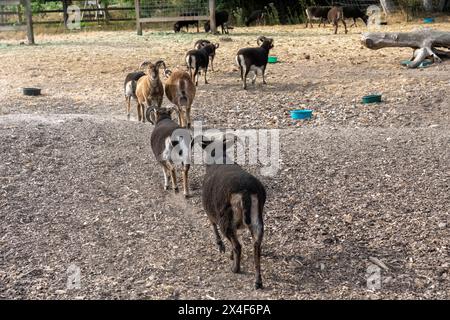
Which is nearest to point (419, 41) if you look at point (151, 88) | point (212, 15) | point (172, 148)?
point (151, 88)

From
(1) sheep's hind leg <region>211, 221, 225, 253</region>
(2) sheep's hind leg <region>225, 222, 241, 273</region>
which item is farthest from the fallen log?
(2) sheep's hind leg <region>225, 222, 241, 273</region>

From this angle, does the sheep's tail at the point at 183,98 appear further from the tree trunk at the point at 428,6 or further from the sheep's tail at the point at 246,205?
the tree trunk at the point at 428,6

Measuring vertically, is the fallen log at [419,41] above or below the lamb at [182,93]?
above

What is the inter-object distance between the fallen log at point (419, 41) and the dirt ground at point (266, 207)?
132cm

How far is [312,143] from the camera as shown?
864 cm

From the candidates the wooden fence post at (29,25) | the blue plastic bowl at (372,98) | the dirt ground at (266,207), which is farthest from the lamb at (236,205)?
the wooden fence post at (29,25)

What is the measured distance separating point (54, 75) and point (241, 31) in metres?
11.0

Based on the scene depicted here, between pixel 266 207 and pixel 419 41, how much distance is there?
8.70 metres

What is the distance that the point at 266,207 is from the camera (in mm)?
6855

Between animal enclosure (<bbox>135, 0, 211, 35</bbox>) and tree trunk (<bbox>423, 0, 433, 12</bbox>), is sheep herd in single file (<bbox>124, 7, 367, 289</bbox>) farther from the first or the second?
tree trunk (<bbox>423, 0, 433, 12</bbox>)

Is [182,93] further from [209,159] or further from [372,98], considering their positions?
[209,159]

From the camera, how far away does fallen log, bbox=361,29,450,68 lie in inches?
547

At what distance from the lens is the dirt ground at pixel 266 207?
5.41m

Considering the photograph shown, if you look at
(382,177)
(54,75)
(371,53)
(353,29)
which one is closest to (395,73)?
(371,53)
